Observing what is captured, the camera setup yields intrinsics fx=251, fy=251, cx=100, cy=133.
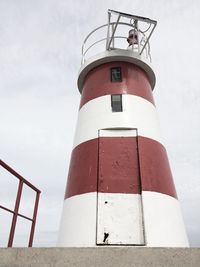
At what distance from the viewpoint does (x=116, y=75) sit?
19.9 feet

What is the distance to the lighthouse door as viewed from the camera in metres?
4.15

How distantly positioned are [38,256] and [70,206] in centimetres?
205

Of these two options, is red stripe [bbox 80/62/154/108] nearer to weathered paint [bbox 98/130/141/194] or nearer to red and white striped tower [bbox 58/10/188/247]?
red and white striped tower [bbox 58/10/188/247]

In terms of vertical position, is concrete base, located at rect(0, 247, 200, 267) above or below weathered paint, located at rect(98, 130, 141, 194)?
below

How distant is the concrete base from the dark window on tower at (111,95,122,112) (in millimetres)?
3235

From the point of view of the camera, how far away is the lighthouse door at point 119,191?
415cm

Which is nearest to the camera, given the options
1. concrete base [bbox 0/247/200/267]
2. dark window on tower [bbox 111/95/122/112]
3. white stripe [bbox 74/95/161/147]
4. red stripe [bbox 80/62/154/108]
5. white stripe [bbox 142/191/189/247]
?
concrete base [bbox 0/247/200/267]

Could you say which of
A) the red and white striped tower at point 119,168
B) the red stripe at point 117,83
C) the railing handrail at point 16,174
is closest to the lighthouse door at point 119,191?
the red and white striped tower at point 119,168

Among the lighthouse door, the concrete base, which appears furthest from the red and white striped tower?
the concrete base

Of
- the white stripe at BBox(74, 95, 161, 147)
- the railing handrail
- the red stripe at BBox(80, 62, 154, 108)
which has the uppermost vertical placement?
the red stripe at BBox(80, 62, 154, 108)

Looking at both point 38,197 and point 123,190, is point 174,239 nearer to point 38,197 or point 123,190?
point 123,190

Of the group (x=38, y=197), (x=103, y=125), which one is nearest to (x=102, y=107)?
(x=103, y=125)

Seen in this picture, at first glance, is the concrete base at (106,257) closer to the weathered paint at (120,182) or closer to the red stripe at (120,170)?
the weathered paint at (120,182)

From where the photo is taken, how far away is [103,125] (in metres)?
5.23
